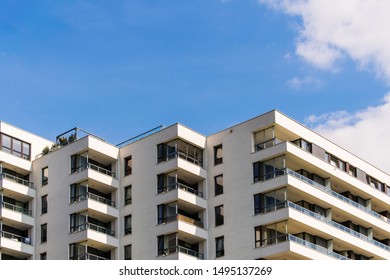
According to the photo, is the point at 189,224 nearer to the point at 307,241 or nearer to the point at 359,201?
the point at 307,241

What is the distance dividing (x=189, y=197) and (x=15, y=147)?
20134mm

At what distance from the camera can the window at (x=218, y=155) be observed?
80125mm

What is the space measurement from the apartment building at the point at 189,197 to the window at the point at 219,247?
0.51 feet

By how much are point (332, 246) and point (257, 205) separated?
9641 mm

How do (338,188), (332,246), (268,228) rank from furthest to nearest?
(338,188)
(332,246)
(268,228)

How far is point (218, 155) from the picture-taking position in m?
80.5

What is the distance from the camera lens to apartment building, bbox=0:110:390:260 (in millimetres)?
75062

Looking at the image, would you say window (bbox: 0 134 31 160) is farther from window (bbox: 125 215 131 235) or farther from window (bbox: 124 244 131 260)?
window (bbox: 124 244 131 260)

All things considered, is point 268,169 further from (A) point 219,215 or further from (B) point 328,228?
(B) point 328,228

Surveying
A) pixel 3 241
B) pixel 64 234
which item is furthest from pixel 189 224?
pixel 3 241

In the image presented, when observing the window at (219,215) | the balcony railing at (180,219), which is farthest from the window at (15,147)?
the window at (219,215)

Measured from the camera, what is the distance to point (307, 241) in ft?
247

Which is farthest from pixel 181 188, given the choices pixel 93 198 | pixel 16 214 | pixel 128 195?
pixel 16 214

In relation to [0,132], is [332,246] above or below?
below
